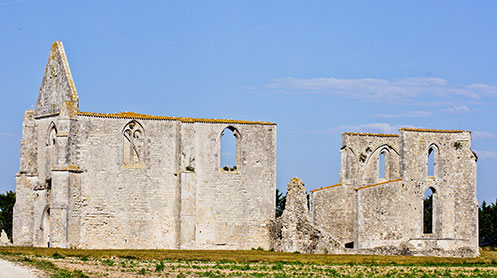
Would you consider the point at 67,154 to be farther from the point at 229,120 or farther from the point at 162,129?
the point at 229,120

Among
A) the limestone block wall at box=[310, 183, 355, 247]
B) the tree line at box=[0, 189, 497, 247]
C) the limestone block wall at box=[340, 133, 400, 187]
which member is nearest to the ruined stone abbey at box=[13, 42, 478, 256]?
the limestone block wall at box=[310, 183, 355, 247]

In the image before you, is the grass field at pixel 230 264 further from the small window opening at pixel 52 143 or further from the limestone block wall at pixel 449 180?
the small window opening at pixel 52 143

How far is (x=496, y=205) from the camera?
65.8m

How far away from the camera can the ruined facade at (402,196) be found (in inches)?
1768

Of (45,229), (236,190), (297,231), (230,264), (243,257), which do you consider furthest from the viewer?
(236,190)

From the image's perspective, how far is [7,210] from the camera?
204ft

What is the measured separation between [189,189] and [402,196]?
34.6 feet

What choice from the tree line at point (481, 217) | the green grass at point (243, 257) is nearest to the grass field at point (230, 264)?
the green grass at point (243, 257)

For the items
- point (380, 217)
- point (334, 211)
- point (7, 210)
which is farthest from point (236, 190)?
point (7, 210)

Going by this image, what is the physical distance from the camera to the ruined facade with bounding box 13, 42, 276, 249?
41.8 metres

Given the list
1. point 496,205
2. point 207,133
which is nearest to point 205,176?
point 207,133

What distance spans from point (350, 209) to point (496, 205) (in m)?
21.3

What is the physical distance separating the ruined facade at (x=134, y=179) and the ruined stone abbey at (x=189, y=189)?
Answer: 1.9 inches

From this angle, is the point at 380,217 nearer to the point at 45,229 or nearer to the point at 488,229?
the point at 45,229
